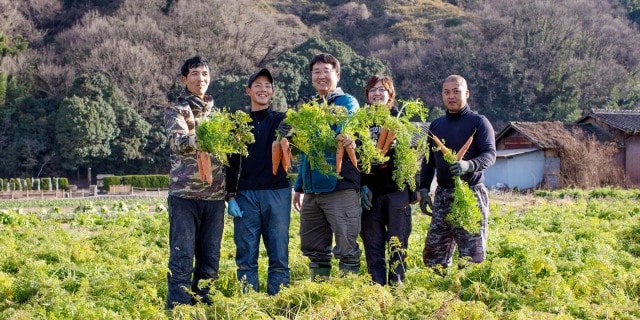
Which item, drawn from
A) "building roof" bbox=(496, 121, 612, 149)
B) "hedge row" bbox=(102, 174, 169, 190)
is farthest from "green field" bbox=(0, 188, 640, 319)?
"hedge row" bbox=(102, 174, 169, 190)

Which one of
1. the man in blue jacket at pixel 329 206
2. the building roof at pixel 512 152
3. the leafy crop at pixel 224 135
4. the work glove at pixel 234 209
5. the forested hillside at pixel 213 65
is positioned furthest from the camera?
the forested hillside at pixel 213 65

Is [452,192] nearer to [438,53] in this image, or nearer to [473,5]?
[438,53]

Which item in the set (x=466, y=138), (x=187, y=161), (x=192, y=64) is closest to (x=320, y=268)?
(x=187, y=161)

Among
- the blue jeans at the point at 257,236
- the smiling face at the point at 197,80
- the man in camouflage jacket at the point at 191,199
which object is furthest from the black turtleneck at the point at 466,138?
the smiling face at the point at 197,80

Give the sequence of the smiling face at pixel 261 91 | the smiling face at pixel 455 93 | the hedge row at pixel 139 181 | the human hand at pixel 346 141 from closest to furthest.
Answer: the human hand at pixel 346 141 → the smiling face at pixel 261 91 → the smiling face at pixel 455 93 → the hedge row at pixel 139 181

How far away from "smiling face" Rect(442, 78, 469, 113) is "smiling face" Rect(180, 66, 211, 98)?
197 centimetres

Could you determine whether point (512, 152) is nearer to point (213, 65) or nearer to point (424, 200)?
point (213, 65)

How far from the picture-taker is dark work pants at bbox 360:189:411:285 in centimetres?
531

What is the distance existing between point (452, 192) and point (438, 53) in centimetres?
A: 4474

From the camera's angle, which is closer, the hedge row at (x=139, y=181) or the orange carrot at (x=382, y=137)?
the orange carrot at (x=382, y=137)

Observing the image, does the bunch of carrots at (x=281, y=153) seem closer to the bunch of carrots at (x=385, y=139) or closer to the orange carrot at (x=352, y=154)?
the orange carrot at (x=352, y=154)

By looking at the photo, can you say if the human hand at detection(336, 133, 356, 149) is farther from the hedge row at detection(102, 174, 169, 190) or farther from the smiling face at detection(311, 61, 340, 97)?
the hedge row at detection(102, 174, 169, 190)

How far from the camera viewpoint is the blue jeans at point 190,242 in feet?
15.9

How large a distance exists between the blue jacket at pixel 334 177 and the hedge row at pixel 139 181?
26.5 metres
